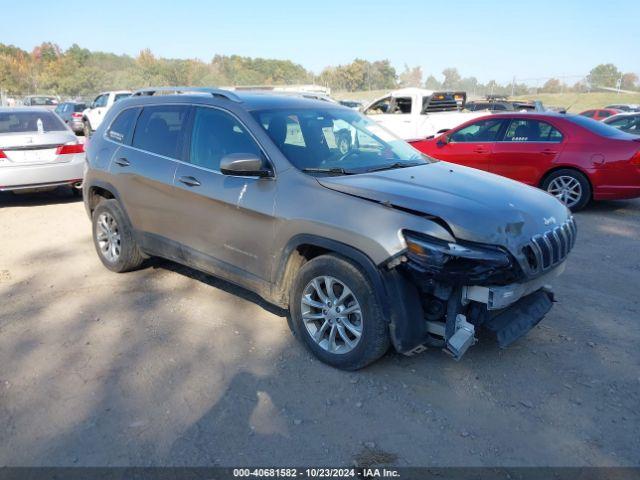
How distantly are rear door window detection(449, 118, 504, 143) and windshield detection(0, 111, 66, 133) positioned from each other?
274 inches

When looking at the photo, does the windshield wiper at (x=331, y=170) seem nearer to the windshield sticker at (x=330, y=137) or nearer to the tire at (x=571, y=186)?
the windshield sticker at (x=330, y=137)

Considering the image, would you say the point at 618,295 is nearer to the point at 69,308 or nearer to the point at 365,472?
the point at 365,472

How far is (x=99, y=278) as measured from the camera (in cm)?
534

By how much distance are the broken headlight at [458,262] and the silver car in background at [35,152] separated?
720 cm

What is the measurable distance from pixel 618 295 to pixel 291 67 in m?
97.8

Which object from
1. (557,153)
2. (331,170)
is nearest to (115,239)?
(331,170)

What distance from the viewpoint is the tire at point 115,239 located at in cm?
514

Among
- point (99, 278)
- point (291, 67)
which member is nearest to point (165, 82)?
point (291, 67)

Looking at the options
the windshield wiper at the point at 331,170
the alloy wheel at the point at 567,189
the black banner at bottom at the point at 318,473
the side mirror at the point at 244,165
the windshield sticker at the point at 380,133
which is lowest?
the black banner at bottom at the point at 318,473

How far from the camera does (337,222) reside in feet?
11.0

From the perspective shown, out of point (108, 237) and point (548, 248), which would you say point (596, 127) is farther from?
point (108, 237)

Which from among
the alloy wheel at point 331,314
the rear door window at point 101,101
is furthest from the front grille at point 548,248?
the rear door window at point 101,101

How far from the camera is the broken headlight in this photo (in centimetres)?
304

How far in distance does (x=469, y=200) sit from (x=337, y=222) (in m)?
0.89
